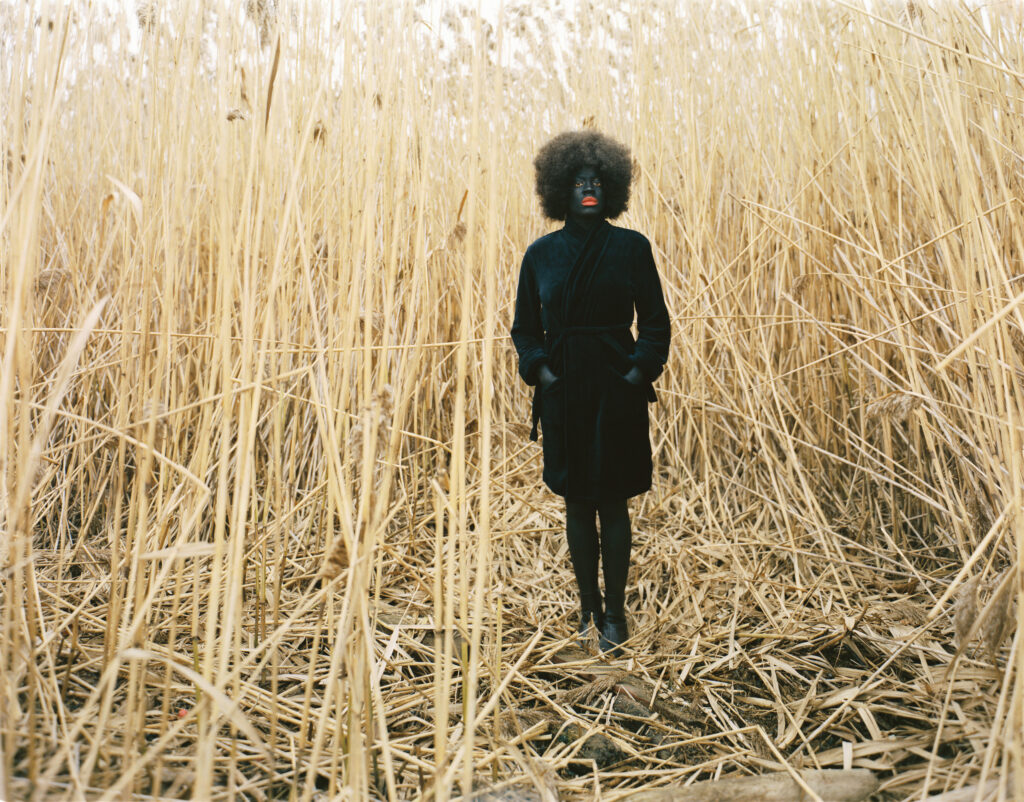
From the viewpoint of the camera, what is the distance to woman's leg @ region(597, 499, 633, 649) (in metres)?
1.24

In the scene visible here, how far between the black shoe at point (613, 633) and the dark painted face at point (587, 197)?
73 centimetres

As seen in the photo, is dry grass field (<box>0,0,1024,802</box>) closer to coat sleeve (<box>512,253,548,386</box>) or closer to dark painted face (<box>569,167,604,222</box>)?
coat sleeve (<box>512,253,548,386</box>)

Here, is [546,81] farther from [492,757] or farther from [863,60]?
[492,757]

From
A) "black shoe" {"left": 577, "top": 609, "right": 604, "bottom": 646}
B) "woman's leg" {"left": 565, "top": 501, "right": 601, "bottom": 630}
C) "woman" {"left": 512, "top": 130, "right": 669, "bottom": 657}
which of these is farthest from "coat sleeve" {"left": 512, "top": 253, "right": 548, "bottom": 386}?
"black shoe" {"left": 577, "top": 609, "right": 604, "bottom": 646}

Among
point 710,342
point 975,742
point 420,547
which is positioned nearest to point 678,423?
point 710,342

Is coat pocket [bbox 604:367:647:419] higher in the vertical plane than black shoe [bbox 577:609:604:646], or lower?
higher

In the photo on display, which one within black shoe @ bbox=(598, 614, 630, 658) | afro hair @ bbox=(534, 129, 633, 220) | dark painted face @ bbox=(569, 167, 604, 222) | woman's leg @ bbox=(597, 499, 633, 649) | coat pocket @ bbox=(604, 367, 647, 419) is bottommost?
black shoe @ bbox=(598, 614, 630, 658)

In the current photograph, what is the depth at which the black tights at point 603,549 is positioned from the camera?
124 cm

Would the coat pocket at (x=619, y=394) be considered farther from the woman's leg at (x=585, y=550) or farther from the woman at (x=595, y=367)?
the woman's leg at (x=585, y=550)

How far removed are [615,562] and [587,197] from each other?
66cm

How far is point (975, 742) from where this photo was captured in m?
0.81

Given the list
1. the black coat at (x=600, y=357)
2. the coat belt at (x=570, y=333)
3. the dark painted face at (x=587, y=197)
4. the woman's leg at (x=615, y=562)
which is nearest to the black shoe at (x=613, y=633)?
the woman's leg at (x=615, y=562)

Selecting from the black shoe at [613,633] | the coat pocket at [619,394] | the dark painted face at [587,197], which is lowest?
the black shoe at [613,633]

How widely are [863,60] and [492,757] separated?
1510 millimetres
